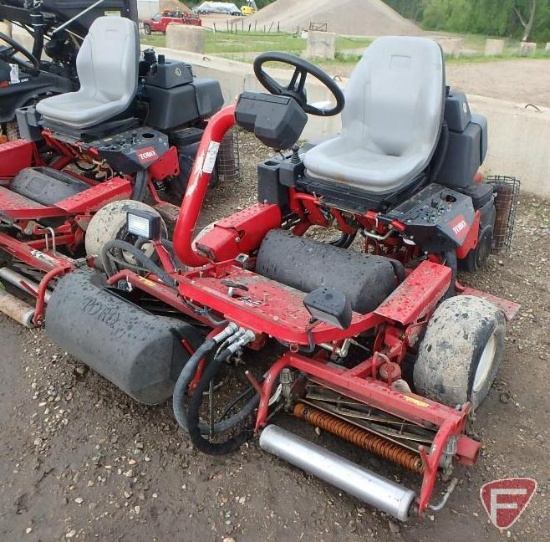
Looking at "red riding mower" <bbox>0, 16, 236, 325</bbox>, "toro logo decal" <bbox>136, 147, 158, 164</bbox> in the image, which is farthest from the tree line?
"toro logo decal" <bbox>136, 147, 158, 164</bbox>

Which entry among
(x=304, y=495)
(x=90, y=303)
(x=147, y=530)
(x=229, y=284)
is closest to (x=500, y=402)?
(x=304, y=495)

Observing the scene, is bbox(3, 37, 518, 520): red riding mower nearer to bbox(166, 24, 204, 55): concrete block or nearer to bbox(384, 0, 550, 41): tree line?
bbox(166, 24, 204, 55): concrete block

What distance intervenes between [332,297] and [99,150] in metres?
2.30

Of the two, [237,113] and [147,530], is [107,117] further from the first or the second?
[147,530]

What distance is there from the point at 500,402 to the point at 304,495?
99 cm

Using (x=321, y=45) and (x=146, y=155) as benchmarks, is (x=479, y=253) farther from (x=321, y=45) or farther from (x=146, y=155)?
(x=321, y=45)

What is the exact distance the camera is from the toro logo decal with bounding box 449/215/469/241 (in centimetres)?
263

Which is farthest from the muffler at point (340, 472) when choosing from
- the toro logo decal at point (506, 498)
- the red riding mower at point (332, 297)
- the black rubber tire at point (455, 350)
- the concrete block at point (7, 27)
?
the concrete block at point (7, 27)

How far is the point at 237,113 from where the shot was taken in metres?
2.57

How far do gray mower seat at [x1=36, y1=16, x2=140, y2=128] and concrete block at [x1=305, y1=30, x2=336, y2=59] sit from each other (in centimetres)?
1026

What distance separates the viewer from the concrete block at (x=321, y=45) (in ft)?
45.0

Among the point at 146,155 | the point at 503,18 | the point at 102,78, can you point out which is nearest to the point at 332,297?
the point at 146,155

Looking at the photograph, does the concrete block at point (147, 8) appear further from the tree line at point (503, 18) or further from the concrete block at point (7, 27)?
the concrete block at point (7, 27)

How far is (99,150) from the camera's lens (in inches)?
149
